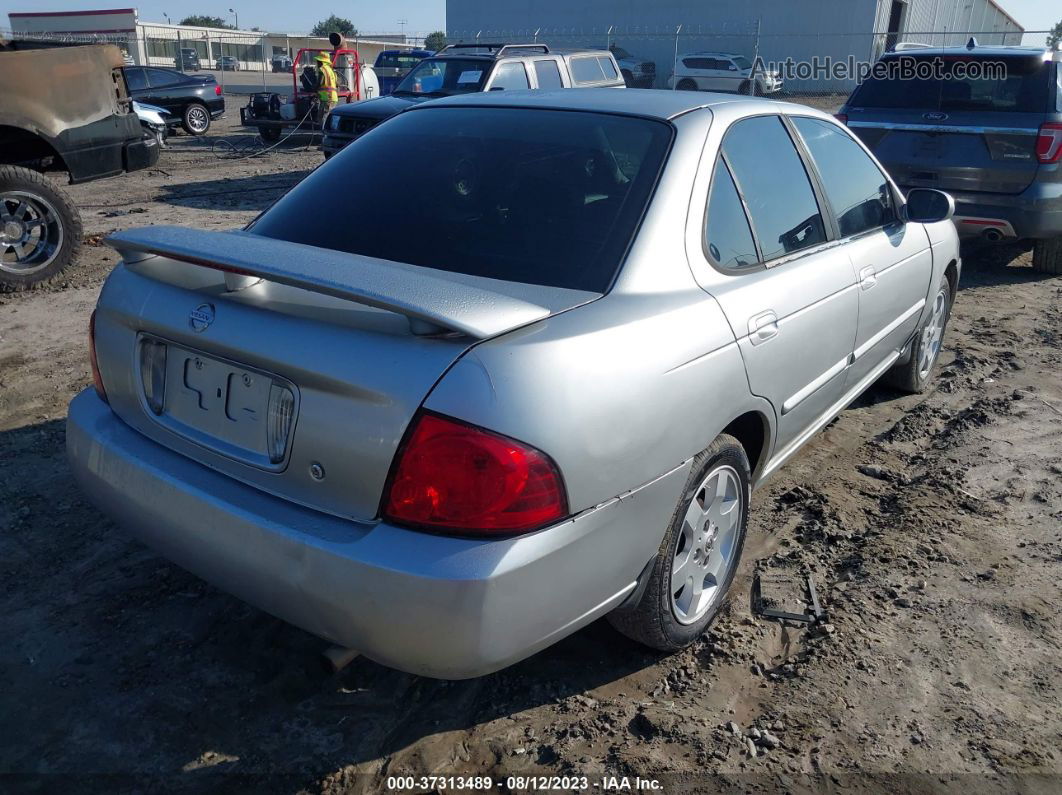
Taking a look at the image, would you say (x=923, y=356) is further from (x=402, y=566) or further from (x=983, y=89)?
(x=402, y=566)

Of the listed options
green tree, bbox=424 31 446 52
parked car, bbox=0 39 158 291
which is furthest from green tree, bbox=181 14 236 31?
parked car, bbox=0 39 158 291

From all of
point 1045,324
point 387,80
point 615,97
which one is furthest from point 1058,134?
point 387,80

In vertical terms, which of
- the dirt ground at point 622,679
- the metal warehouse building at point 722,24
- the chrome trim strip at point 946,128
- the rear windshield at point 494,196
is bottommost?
the dirt ground at point 622,679

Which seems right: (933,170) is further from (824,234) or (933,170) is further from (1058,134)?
(824,234)

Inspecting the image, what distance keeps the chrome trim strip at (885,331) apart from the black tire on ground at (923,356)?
0.86 feet

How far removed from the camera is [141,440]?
2.54m

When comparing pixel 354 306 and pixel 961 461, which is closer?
pixel 354 306

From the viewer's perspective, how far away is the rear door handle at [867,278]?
363 cm

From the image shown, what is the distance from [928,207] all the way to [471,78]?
8458mm

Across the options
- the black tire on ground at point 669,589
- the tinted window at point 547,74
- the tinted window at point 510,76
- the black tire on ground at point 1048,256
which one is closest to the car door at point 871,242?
the black tire on ground at point 669,589

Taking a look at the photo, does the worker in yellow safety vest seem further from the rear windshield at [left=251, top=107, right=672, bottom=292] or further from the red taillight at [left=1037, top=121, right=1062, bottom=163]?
the rear windshield at [left=251, top=107, right=672, bottom=292]

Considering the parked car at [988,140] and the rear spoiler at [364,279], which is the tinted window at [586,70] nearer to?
the parked car at [988,140]

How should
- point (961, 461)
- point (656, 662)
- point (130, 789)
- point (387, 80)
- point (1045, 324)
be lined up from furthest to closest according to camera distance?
point (387, 80) → point (1045, 324) → point (961, 461) → point (656, 662) → point (130, 789)

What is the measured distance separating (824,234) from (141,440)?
2594 mm
